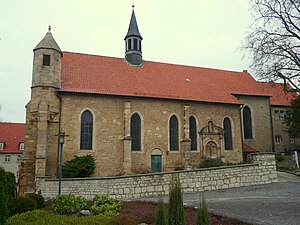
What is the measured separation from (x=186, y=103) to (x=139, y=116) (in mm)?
4658

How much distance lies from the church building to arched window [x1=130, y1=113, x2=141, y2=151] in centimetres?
8

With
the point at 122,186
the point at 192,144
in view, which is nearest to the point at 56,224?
the point at 122,186

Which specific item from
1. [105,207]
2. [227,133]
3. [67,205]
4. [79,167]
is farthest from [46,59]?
[227,133]

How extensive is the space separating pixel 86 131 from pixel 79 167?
3.17 metres

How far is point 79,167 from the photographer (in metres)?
20.3

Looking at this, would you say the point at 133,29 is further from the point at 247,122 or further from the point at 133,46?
the point at 247,122

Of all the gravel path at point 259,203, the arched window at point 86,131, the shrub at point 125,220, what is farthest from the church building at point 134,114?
the shrub at point 125,220

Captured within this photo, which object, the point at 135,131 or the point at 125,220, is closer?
the point at 125,220

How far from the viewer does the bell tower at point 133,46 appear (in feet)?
93.7

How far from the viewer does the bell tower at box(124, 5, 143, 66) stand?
1124 inches

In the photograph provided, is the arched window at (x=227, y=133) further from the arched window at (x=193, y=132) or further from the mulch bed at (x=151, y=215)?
the mulch bed at (x=151, y=215)

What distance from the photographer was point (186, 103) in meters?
25.8

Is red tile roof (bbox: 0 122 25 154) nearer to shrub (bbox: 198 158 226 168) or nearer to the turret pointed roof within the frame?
the turret pointed roof

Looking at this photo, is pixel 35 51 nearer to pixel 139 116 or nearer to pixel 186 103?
pixel 139 116
